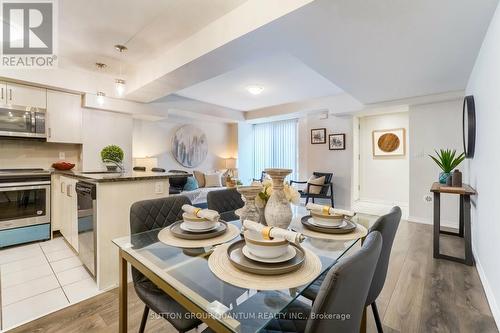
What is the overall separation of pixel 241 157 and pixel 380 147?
Answer: 12.2 feet

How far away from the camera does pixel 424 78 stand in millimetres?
3092

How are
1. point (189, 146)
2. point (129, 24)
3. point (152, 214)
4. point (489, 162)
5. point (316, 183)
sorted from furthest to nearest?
point (189, 146), point (316, 183), point (129, 24), point (489, 162), point (152, 214)

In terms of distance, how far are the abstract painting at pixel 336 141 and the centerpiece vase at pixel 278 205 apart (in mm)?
4347

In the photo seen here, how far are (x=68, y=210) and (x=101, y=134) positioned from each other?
1563mm

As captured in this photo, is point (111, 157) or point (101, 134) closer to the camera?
point (111, 157)

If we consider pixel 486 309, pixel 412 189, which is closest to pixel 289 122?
pixel 412 189

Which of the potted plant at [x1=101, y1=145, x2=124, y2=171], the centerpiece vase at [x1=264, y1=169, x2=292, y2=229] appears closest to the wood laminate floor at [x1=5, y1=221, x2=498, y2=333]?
the centerpiece vase at [x1=264, y1=169, x2=292, y2=229]

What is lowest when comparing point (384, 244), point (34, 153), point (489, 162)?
point (384, 244)

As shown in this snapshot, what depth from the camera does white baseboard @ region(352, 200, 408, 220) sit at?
500 cm

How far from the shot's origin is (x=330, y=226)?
1340mm

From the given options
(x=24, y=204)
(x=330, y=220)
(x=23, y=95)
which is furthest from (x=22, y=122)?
(x=330, y=220)

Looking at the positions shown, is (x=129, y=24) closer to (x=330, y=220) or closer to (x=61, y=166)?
(x=61, y=166)

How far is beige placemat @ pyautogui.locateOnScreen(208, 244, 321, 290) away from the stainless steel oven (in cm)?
333

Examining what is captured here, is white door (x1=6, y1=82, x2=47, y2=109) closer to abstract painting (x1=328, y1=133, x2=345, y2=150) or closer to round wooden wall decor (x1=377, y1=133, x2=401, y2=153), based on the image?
abstract painting (x1=328, y1=133, x2=345, y2=150)
